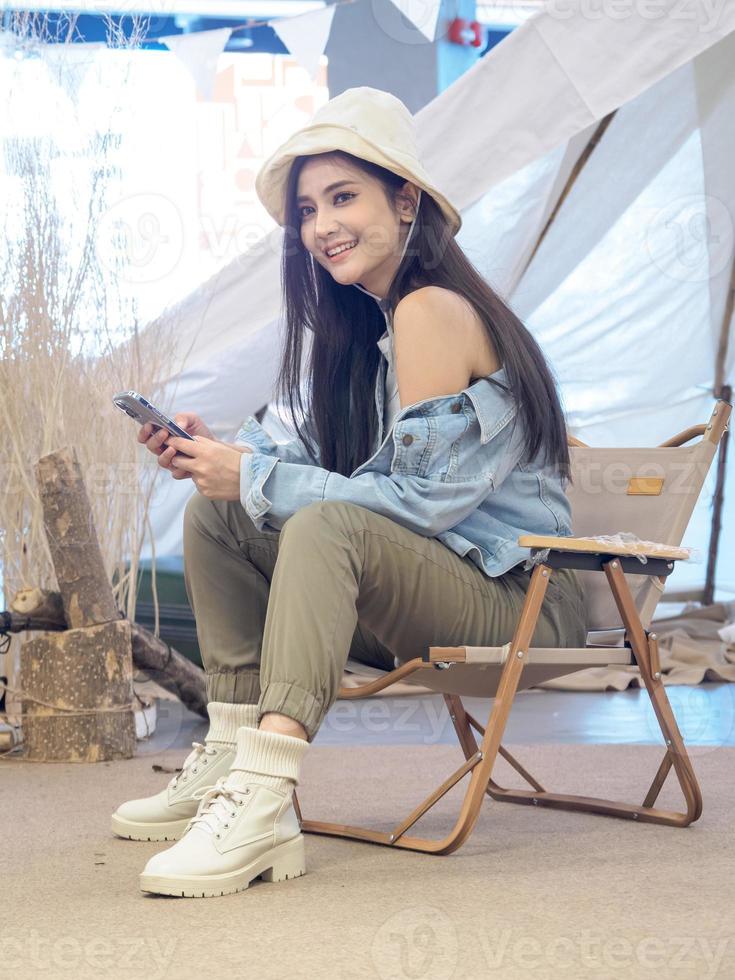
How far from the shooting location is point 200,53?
3350 mm

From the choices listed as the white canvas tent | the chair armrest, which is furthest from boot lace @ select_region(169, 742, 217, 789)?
the white canvas tent

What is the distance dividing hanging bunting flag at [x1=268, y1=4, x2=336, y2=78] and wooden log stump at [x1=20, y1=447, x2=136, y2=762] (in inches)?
60.8

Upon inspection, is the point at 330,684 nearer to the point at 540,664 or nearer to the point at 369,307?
the point at 540,664

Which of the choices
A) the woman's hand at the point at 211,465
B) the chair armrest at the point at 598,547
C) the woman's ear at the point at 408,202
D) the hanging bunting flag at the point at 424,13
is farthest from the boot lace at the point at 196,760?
the hanging bunting flag at the point at 424,13

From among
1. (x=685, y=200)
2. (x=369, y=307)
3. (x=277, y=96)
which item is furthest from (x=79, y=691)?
(x=277, y=96)

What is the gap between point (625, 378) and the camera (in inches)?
172

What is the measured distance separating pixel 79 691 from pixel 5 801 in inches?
16.4

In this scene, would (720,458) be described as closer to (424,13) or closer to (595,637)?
(424,13)

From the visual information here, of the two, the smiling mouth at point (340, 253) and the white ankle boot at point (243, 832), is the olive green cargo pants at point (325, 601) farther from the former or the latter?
the smiling mouth at point (340, 253)

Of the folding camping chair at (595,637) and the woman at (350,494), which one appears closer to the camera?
the woman at (350,494)

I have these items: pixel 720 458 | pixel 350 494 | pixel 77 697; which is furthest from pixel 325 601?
pixel 720 458

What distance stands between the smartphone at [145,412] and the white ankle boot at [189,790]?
0.37 metres

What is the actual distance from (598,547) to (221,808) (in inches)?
22.0

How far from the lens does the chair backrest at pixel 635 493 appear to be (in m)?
1.86
